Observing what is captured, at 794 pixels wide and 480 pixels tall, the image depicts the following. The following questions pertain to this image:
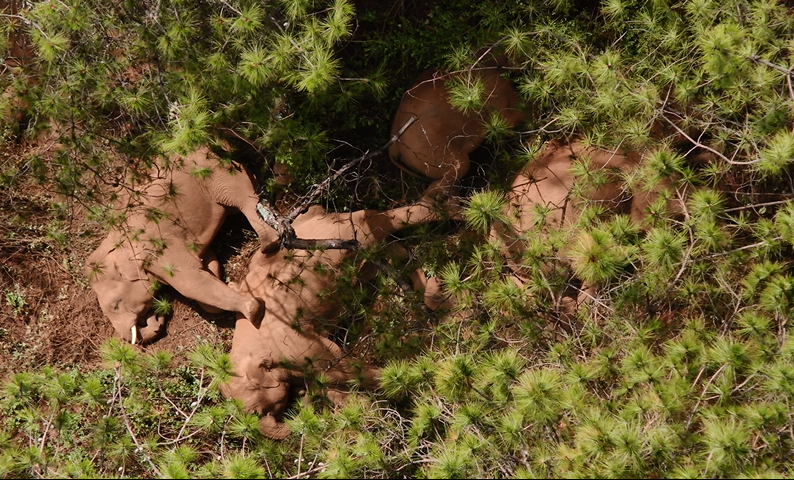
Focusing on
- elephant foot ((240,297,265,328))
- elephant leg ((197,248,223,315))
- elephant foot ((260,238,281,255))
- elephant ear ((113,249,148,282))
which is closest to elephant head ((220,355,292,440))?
elephant foot ((240,297,265,328))

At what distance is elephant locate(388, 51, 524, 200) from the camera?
3875 mm

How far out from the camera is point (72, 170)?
12.3 ft

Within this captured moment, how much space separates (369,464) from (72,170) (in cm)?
194

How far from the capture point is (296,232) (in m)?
3.95

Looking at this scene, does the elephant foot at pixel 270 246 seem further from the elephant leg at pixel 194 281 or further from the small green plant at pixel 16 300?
the small green plant at pixel 16 300

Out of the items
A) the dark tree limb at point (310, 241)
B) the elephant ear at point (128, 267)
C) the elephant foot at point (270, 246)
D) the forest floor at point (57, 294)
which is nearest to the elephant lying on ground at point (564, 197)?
the dark tree limb at point (310, 241)

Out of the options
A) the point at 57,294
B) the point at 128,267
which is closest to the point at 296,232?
the point at 128,267

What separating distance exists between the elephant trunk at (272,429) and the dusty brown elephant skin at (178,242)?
0.49m

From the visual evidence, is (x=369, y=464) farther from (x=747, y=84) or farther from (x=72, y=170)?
(x=747, y=84)

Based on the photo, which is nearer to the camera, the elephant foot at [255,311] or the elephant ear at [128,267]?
the elephant foot at [255,311]

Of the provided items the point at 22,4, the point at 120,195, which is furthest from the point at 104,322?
the point at 22,4

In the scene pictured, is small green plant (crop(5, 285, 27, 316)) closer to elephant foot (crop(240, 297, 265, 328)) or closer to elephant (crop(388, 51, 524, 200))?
elephant foot (crop(240, 297, 265, 328))

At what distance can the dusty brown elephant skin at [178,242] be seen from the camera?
3975mm

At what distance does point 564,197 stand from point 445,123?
68cm
